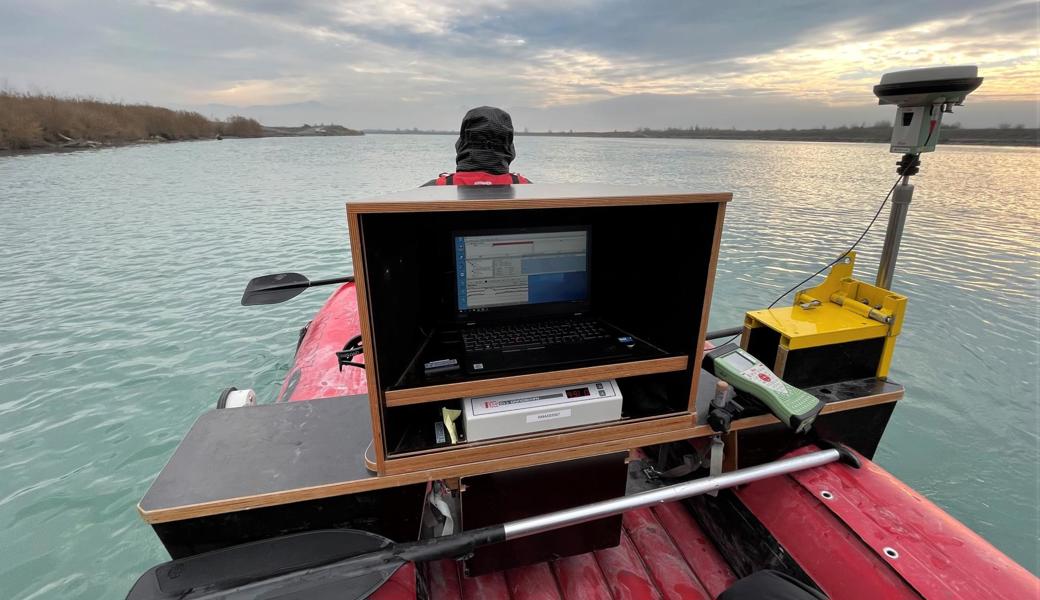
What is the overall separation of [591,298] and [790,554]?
0.96 meters

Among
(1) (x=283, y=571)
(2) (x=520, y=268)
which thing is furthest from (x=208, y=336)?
(2) (x=520, y=268)

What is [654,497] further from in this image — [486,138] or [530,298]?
[486,138]

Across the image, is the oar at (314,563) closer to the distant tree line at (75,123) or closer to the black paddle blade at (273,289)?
the black paddle blade at (273,289)

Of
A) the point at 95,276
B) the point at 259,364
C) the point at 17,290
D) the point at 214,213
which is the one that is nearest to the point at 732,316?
the point at 259,364

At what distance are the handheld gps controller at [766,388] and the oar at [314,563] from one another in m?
0.42

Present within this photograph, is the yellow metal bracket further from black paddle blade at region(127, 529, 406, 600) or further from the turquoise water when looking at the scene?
black paddle blade at region(127, 529, 406, 600)

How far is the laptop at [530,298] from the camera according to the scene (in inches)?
52.5

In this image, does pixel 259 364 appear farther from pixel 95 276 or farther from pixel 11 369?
pixel 95 276

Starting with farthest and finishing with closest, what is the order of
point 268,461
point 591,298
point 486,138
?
point 486,138 < point 591,298 < point 268,461

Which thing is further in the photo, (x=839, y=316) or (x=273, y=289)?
(x=273, y=289)

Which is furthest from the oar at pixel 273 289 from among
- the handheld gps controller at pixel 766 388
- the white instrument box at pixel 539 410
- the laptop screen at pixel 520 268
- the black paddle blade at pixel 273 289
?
the handheld gps controller at pixel 766 388

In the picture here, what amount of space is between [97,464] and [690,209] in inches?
150

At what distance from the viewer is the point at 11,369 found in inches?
146

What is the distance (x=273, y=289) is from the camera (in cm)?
221
